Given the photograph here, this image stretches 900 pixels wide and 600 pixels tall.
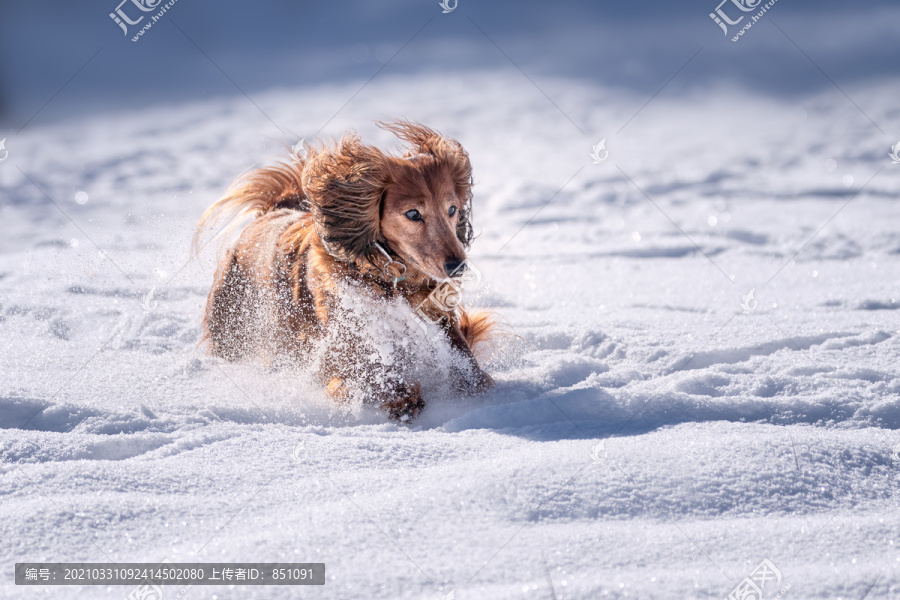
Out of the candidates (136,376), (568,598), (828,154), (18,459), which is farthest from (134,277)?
(828,154)

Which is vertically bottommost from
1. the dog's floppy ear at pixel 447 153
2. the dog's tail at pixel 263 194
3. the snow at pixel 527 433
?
the snow at pixel 527 433

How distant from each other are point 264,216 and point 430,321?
134 cm

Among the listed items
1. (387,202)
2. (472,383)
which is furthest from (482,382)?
(387,202)

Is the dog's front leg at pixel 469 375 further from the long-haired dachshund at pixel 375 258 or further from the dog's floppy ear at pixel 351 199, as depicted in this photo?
the dog's floppy ear at pixel 351 199

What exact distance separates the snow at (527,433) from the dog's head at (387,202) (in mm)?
Answer: 442

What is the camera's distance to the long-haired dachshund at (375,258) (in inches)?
126

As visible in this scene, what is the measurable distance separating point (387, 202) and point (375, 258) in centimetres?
24

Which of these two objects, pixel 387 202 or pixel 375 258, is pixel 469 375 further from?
pixel 387 202

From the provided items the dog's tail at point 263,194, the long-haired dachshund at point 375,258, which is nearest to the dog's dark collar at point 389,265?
the long-haired dachshund at point 375,258

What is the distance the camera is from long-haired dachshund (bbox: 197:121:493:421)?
126 inches

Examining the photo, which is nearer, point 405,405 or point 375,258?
point 405,405

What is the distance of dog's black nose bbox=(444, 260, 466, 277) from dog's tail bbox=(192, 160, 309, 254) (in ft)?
5.16

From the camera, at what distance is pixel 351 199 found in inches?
128

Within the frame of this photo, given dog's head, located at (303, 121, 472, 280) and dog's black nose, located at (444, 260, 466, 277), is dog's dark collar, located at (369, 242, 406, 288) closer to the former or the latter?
dog's head, located at (303, 121, 472, 280)
